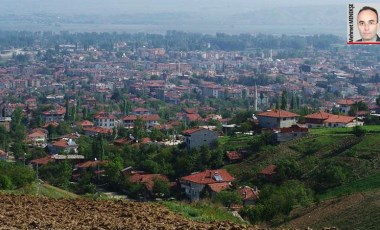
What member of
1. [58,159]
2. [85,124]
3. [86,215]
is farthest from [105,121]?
[86,215]

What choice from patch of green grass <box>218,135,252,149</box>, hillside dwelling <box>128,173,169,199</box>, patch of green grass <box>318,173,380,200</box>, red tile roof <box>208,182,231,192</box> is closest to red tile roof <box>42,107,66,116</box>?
patch of green grass <box>218,135,252,149</box>

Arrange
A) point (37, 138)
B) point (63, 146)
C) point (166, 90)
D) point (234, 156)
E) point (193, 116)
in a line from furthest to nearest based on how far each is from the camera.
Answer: point (166, 90)
point (193, 116)
point (37, 138)
point (63, 146)
point (234, 156)

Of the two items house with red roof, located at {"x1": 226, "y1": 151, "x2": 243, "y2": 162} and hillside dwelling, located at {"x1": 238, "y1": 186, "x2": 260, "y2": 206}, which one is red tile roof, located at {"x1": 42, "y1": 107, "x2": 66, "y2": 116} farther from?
hillside dwelling, located at {"x1": 238, "y1": 186, "x2": 260, "y2": 206}

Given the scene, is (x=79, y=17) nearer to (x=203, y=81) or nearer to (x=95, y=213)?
(x=203, y=81)

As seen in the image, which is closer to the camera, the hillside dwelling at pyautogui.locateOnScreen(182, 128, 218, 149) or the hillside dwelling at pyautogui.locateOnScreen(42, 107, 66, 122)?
the hillside dwelling at pyautogui.locateOnScreen(182, 128, 218, 149)

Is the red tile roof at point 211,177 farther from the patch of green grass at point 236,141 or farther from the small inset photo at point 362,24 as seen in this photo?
the small inset photo at point 362,24

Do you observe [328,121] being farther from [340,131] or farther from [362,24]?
[362,24]

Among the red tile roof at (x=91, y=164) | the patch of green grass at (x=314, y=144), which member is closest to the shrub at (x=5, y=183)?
the patch of green grass at (x=314, y=144)

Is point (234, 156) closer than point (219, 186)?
No
